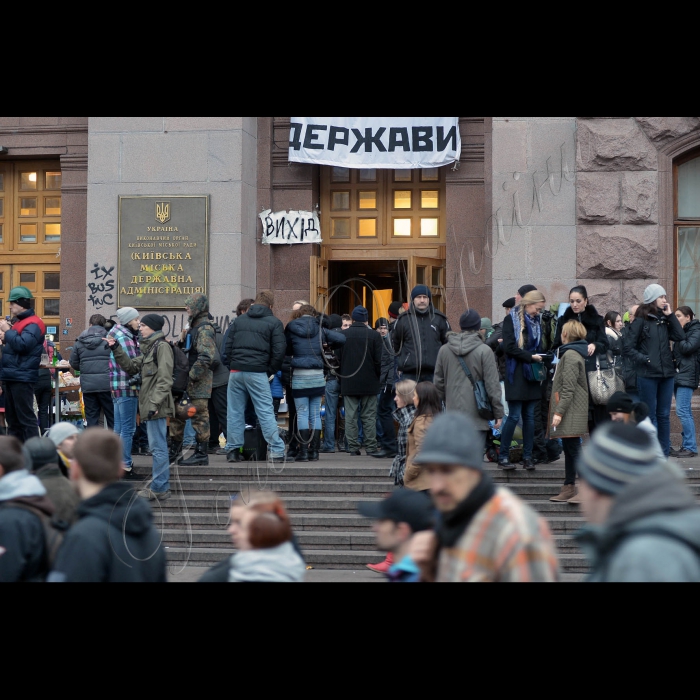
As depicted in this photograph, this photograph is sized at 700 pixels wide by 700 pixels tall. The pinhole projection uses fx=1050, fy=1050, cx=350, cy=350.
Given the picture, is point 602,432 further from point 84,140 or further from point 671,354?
point 84,140

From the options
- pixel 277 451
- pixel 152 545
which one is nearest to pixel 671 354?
pixel 277 451

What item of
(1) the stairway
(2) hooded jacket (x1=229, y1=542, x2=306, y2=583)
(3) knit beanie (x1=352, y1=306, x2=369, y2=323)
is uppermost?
(3) knit beanie (x1=352, y1=306, x2=369, y2=323)

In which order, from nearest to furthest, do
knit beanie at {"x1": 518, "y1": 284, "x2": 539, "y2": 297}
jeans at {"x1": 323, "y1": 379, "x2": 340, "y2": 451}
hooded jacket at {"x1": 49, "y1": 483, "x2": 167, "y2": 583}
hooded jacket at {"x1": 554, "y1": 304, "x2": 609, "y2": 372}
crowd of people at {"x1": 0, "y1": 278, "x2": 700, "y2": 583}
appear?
crowd of people at {"x1": 0, "y1": 278, "x2": 700, "y2": 583}
hooded jacket at {"x1": 49, "y1": 483, "x2": 167, "y2": 583}
hooded jacket at {"x1": 554, "y1": 304, "x2": 609, "y2": 372}
knit beanie at {"x1": 518, "y1": 284, "x2": 539, "y2": 297}
jeans at {"x1": 323, "y1": 379, "x2": 340, "y2": 451}

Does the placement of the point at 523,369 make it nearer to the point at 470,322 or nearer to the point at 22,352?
the point at 470,322

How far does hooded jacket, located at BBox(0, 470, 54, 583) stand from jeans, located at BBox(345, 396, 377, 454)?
7.65 m

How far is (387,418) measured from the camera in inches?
494

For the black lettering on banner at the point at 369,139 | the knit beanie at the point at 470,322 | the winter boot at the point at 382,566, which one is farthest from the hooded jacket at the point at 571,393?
the black lettering on banner at the point at 369,139

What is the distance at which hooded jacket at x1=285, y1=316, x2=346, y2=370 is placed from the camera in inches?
463

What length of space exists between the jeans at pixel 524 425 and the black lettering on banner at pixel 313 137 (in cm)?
732

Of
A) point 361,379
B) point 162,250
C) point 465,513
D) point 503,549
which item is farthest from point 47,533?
point 162,250

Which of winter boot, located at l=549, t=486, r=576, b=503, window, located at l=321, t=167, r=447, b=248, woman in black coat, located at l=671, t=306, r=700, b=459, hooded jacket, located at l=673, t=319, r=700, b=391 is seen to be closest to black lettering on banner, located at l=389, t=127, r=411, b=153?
window, located at l=321, t=167, r=447, b=248

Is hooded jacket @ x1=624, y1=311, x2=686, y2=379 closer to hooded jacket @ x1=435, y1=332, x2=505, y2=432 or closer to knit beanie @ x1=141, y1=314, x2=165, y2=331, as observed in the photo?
hooded jacket @ x1=435, y1=332, x2=505, y2=432

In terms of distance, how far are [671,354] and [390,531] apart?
7.66 metres

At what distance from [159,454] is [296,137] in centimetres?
757
